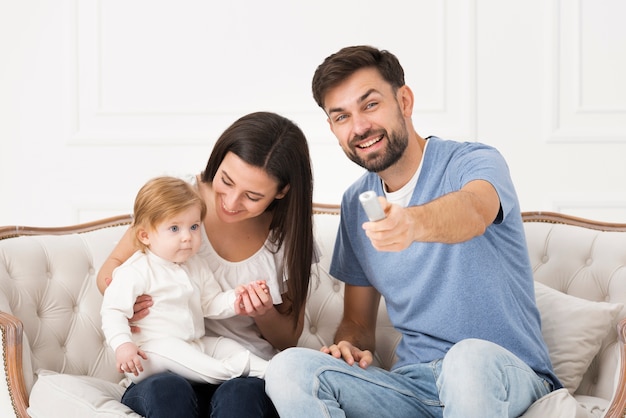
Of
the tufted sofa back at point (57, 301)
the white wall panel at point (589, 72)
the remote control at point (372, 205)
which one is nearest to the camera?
the remote control at point (372, 205)

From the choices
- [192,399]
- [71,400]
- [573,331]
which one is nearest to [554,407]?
[573,331]

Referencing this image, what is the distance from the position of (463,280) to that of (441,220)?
45 cm

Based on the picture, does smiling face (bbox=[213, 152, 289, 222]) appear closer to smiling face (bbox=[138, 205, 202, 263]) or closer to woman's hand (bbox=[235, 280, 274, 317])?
smiling face (bbox=[138, 205, 202, 263])

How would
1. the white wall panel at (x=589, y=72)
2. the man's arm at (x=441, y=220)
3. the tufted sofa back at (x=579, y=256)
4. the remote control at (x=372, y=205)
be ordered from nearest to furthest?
1. the remote control at (x=372, y=205)
2. the man's arm at (x=441, y=220)
3. the tufted sofa back at (x=579, y=256)
4. the white wall panel at (x=589, y=72)

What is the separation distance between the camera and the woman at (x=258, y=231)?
6.73ft

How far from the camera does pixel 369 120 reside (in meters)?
2.06

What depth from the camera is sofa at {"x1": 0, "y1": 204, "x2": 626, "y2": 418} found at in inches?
79.0

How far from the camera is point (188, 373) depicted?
196 cm

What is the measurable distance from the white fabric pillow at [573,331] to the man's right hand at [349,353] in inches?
23.3

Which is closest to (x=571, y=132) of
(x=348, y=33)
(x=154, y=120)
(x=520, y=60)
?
(x=520, y=60)

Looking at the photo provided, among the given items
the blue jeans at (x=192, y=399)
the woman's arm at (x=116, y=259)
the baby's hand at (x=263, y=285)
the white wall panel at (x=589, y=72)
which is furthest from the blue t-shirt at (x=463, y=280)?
the white wall panel at (x=589, y=72)

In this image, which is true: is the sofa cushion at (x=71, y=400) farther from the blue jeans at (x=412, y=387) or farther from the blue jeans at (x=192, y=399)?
the blue jeans at (x=412, y=387)

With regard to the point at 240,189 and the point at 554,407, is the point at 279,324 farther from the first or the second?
the point at 554,407

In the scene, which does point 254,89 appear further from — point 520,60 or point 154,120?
point 520,60
